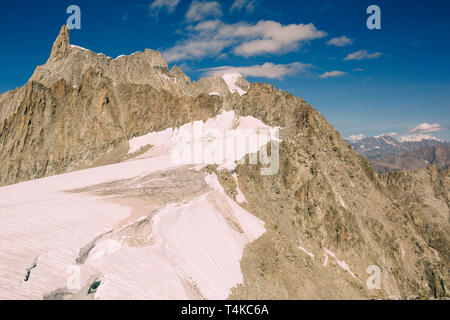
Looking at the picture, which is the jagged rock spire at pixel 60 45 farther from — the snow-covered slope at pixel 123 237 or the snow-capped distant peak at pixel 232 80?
the snow-covered slope at pixel 123 237

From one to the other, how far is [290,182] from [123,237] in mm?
23676

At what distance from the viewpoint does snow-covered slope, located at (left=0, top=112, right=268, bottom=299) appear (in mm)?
10082

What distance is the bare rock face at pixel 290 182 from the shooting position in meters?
24.4

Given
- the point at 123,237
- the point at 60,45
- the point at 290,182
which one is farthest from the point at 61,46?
the point at 123,237

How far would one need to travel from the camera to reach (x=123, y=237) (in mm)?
12977

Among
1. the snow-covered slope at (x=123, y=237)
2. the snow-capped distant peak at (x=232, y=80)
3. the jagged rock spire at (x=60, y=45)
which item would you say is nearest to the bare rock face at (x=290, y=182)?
the snow-covered slope at (x=123, y=237)

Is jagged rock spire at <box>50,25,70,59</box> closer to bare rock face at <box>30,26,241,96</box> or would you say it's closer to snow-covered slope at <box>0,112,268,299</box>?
bare rock face at <box>30,26,241,96</box>

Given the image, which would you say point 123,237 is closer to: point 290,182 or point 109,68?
point 290,182

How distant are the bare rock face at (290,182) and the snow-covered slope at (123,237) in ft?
7.59

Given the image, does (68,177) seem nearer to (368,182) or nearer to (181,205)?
(181,205)

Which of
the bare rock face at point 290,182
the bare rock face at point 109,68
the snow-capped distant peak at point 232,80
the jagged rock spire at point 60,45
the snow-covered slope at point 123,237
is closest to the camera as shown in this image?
the snow-covered slope at point 123,237

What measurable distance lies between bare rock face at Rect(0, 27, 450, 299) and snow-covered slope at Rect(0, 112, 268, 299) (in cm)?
231

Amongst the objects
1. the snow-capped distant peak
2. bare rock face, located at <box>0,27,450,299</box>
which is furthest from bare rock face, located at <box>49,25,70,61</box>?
the snow-capped distant peak
